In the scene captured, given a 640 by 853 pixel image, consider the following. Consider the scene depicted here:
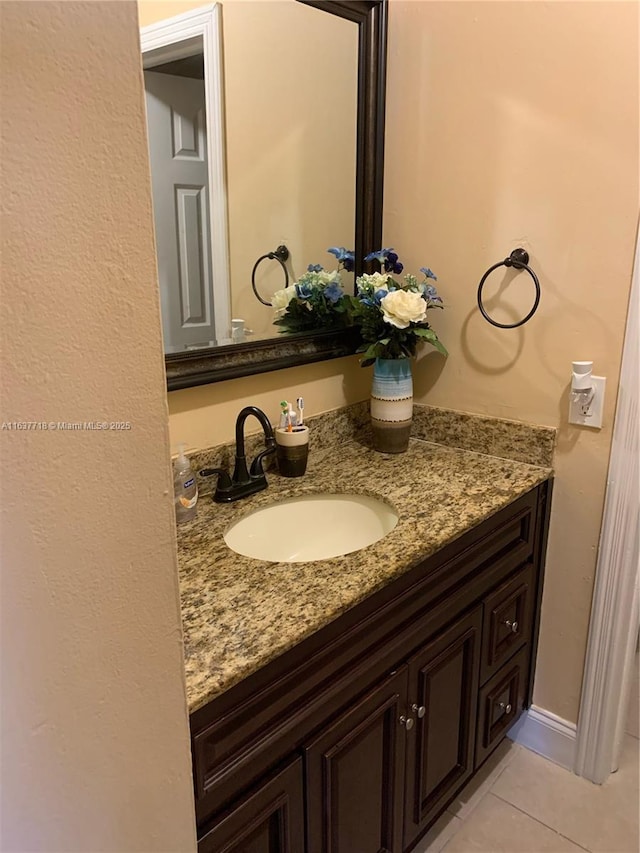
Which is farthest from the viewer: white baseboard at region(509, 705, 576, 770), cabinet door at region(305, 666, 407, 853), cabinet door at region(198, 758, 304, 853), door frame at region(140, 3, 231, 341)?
white baseboard at region(509, 705, 576, 770)

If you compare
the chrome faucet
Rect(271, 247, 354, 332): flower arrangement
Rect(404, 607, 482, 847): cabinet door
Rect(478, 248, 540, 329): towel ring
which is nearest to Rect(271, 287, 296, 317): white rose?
Rect(271, 247, 354, 332): flower arrangement

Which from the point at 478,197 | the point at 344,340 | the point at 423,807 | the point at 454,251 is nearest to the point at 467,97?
the point at 478,197

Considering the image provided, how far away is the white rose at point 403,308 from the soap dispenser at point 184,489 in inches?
24.3

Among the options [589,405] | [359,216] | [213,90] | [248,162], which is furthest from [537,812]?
[213,90]

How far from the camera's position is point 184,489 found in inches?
51.6

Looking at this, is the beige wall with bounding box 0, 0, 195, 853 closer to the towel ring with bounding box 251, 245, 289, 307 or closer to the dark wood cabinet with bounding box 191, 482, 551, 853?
the dark wood cabinet with bounding box 191, 482, 551, 853

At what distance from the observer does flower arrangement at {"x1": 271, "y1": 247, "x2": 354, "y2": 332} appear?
5.32ft

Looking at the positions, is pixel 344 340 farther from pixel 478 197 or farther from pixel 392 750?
pixel 392 750

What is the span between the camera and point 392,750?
4.10 ft

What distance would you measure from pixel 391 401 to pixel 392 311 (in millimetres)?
238

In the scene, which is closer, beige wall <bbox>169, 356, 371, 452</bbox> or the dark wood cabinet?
the dark wood cabinet

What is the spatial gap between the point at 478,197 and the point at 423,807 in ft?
4.75

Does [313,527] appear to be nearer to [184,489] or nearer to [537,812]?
[184,489]

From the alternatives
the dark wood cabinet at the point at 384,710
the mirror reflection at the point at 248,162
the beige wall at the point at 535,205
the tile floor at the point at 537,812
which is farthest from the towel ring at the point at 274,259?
the tile floor at the point at 537,812
